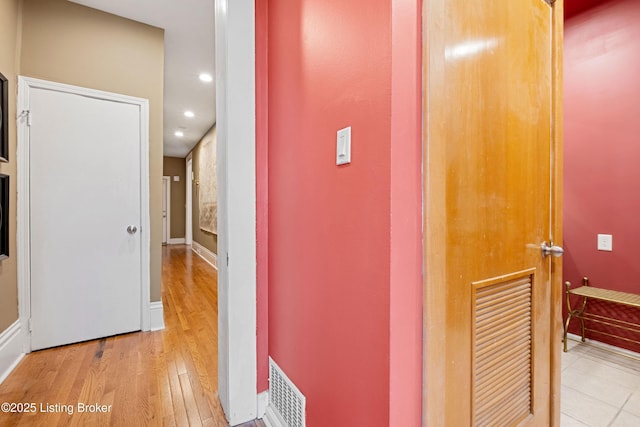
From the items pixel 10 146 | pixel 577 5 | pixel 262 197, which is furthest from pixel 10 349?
pixel 577 5

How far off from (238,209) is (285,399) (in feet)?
3.01

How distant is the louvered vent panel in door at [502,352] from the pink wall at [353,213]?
291mm

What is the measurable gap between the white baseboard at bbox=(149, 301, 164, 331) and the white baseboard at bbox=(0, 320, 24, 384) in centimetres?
81

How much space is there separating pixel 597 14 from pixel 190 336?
4126mm

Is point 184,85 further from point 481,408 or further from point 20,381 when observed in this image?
point 481,408

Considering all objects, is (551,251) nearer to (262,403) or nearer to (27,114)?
(262,403)

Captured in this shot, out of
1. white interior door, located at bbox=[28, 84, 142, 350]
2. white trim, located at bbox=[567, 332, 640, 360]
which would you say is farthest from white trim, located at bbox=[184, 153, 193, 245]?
white trim, located at bbox=[567, 332, 640, 360]

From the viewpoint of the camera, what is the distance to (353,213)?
34.3 inches

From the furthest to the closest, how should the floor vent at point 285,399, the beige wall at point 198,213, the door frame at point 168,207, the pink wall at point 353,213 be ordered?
the door frame at point 168,207 < the beige wall at point 198,213 < the floor vent at point 285,399 < the pink wall at point 353,213

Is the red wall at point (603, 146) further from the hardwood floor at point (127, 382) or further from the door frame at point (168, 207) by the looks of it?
the door frame at point (168, 207)

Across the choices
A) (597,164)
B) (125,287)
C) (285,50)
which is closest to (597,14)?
(597,164)

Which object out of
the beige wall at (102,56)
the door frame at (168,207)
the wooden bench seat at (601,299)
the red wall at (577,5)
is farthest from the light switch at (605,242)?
the door frame at (168,207)

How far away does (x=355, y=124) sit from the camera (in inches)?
33.7

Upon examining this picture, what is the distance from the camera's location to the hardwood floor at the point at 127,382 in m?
1.42
